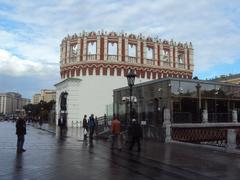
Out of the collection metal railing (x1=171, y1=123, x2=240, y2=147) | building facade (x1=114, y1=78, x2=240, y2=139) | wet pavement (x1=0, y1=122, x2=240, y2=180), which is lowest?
wet pavement (x1=0, y1=122, x2=240, y2=180)

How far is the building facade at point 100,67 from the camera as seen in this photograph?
53406 mm

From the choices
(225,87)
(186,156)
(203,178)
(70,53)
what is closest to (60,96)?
(70,53)

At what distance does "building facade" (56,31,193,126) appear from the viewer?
5341 cm

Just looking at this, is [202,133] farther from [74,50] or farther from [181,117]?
[74,50]

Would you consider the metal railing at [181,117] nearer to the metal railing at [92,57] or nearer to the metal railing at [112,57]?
the metal railing at [112,57]

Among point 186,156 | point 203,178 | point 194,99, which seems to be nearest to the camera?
point 203,178

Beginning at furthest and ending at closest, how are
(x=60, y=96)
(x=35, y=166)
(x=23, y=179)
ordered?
(x=60, y=96) → (x=35, y=166) → (x=23, y=179)

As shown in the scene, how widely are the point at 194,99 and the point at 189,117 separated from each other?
5.79ft

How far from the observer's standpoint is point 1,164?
1377 cm

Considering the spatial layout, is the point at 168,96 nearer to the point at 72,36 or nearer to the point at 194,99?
the point at 194,99

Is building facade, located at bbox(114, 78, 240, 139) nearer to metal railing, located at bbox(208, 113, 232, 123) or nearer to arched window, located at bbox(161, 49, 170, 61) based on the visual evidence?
metal railing, located at bbox(208, 113, 232, 123)

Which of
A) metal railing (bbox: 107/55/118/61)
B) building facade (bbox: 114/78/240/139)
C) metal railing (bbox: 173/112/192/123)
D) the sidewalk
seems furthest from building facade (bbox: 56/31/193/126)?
the sidewalk

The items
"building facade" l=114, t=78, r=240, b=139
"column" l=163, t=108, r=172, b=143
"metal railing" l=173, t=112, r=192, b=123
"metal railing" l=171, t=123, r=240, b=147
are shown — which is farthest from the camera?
"building facade" l=114, t=78, r=240, b=139

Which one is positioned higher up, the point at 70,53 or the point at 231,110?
the point at 70,53
